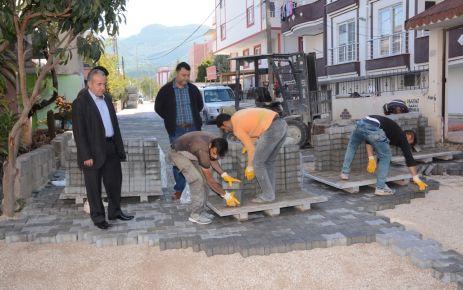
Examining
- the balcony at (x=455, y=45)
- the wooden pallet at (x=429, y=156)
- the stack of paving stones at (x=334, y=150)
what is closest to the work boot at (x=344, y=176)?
the stack of paving stones at (x=334, y=150)

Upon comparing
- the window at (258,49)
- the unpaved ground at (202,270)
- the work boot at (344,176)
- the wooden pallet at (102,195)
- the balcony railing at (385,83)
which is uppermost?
the window at (258,49)

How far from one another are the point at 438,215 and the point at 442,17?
5.14m

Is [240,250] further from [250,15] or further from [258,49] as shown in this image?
[258,49]

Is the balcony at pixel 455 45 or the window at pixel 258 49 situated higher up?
the window at pixel 258 49

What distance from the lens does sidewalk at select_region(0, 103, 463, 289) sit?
4230mm

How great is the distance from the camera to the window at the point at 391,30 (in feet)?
60.6

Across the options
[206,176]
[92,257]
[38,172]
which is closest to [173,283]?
[92,257]

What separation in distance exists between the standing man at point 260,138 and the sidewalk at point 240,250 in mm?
456

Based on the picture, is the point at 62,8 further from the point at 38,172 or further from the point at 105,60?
the point at 105,60

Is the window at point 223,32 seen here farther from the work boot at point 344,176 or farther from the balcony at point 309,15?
the work boot at point 344,176

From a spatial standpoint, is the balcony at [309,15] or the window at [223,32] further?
the window at [223,32]

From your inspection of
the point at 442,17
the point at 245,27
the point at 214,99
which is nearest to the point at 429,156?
the point at 442,17

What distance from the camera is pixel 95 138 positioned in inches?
216

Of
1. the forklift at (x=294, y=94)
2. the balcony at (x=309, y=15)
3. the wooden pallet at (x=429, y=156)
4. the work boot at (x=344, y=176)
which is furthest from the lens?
the balcony at (x=309, y=15)
